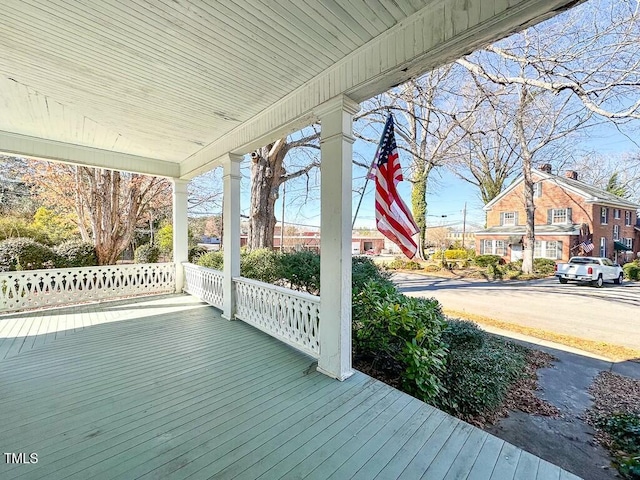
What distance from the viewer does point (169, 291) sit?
281 inches

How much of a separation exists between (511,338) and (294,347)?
16.8 ft

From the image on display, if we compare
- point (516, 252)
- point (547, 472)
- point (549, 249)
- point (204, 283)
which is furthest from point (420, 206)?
point (547, 472)

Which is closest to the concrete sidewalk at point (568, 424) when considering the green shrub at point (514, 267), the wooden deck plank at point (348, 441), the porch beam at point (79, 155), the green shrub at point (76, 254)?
the wooden deck plank at point (348, 441)

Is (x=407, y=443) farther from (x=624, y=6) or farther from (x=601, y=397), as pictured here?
(x=624, y=6)

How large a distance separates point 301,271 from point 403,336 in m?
2.30

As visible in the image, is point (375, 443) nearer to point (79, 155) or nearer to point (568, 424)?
point (568, 424)

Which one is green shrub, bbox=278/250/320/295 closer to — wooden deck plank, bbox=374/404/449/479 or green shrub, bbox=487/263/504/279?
wooden deck plank, bbox=374/404/449/479

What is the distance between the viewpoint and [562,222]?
793 inches

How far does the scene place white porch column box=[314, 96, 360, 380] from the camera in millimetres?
2852

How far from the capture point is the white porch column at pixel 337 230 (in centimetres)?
285

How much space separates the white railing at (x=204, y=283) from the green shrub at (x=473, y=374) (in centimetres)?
410

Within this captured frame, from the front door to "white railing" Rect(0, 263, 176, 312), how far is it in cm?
2248

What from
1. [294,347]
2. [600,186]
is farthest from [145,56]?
[600,186]

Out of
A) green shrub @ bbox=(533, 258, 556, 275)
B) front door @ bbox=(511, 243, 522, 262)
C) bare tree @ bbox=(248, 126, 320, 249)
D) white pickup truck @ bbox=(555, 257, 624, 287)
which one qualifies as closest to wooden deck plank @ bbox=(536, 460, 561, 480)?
bare tree @ bbox=(248, 126, 320, 249)
